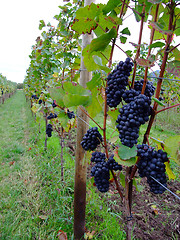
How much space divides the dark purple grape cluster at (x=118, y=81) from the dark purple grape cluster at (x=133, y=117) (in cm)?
8

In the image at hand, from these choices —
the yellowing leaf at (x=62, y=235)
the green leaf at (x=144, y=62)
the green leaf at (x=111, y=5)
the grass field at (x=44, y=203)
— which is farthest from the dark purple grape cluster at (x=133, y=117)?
the yellowing leaf at (x=62, y=235)

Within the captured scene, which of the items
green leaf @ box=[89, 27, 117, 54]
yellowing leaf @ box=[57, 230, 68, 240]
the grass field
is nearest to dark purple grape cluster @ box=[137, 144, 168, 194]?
green leaf @ box=[89, 27, 117, 54]

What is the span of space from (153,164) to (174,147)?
0.12m

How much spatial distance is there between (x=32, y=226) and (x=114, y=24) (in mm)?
2378

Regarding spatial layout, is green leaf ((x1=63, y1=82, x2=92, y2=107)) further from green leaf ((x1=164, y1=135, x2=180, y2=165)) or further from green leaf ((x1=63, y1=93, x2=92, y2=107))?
green leaf ((x1=164, y1=135, x2=180, y2=165))

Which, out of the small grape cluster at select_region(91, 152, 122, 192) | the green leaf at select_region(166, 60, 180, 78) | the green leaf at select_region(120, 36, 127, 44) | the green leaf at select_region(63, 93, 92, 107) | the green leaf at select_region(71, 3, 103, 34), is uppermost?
the green leaf at select_region(71, 3, 103, 34)

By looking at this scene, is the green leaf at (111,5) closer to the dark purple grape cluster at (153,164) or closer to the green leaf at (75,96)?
the green leaf at (75,96)

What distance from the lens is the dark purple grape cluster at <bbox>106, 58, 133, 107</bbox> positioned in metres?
0.78

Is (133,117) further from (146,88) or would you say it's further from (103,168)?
(103,168)

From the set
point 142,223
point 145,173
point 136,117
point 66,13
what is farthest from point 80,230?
point 66,13

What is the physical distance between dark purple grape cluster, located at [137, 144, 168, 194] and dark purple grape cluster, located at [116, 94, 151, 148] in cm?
7

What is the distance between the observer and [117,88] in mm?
798

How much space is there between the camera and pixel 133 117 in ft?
2.39

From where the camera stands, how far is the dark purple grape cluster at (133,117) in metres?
0.71
